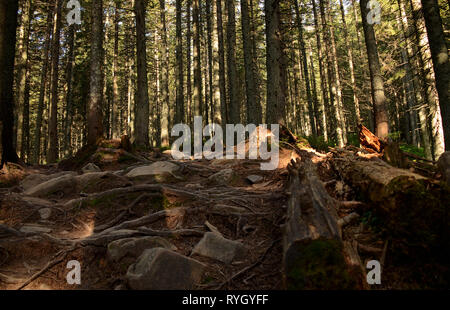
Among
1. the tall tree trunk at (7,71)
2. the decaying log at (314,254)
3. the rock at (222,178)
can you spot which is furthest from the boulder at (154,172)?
the decaying log at (314,254)

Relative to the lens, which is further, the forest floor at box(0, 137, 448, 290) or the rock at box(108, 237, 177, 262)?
the rock at box(108, 237, 177, 262)

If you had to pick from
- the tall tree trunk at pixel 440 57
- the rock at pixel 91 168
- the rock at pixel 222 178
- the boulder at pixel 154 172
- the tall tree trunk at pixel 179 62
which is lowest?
the rock at pixel 222 178

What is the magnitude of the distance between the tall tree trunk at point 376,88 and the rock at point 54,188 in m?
8.49

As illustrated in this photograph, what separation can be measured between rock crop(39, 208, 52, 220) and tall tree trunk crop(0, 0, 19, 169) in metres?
3.20

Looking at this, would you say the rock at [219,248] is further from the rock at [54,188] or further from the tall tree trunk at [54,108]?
the tall tree trunk at [54,108]

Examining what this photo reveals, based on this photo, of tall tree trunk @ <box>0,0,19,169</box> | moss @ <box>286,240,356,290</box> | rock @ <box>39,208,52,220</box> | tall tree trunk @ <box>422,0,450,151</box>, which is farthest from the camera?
tall tree trunk @ <box>0,0,19,169</box>

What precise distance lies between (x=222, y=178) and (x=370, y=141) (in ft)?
11.1

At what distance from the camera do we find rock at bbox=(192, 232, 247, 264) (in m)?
3.20

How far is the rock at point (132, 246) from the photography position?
314 centimetres

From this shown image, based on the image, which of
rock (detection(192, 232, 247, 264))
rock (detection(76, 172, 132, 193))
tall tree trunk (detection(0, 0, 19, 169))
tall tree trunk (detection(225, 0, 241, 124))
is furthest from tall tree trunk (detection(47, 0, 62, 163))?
rock (detection(192, 232, 247, 264))

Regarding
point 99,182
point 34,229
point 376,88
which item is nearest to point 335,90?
point 376,88

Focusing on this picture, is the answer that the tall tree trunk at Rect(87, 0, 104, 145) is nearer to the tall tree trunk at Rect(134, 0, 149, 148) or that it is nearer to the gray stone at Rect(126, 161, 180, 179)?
the tall tree trunk at Rect(134, 0, 149, 148)
